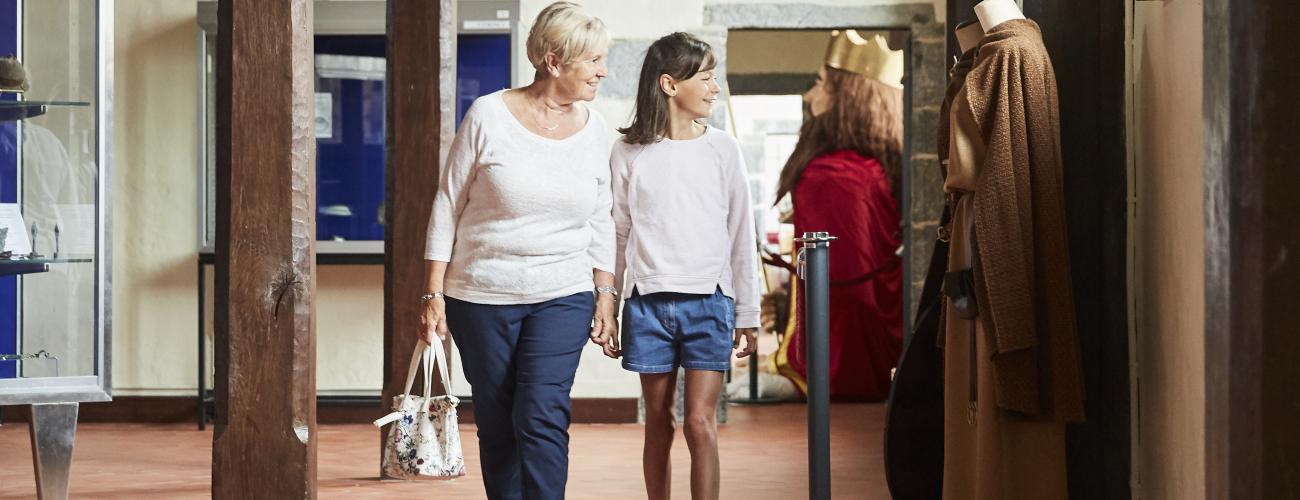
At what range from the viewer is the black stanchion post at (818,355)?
315 cm

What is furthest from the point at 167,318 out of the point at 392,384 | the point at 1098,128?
the point at 1098,128

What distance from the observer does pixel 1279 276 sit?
5.58 feet

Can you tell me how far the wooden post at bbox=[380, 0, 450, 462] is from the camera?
18.0ft

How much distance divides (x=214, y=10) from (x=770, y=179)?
677 centimetres

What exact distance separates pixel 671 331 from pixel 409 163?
7.51 feet

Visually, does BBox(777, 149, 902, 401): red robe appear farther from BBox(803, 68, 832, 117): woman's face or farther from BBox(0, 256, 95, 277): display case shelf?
BBox(0, 256, 95, 277): display case shelf

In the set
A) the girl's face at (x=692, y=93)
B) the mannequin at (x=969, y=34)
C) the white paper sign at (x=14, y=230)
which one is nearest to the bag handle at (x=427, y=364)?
the girl's face at (x=692, y=93)

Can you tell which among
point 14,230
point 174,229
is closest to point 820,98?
point 174,229

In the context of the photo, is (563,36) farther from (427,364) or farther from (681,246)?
(427,364)

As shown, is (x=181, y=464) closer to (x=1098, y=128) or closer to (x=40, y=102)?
(x=40, y=102)

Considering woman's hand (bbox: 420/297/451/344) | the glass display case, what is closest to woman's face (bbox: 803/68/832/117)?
the glass display case

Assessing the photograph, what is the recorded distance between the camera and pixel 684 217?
3494 millimetres

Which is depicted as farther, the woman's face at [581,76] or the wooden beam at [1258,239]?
the woman's face at [581,76]

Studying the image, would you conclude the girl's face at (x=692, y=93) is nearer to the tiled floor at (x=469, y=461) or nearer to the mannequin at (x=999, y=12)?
the mannequin at (x=999, y=12)
